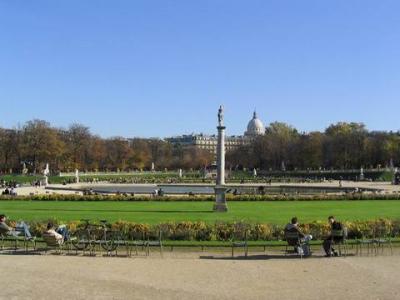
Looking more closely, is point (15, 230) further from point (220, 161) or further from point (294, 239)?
point (220, 161)

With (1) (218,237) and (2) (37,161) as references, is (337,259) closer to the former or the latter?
(1) (218,237)

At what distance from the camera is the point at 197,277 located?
1445 centimetres

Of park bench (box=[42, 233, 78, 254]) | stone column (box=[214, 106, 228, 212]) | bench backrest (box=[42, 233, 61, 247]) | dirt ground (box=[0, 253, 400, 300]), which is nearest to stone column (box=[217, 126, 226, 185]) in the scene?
stone column (box=[214, 106, 228, 212])

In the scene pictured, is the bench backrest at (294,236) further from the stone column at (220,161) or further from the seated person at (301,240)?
the stone column at (220,161)

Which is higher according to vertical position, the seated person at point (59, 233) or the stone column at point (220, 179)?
the stone column at point (220, 179)

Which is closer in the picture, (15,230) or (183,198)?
(15,230)

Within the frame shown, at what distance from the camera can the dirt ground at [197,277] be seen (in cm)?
1253

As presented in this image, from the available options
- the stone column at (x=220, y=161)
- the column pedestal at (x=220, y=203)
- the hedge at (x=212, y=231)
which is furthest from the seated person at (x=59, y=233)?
the stone column at (x=220, y=161)

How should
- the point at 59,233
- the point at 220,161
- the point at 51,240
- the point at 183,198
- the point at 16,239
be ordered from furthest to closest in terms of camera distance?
1. the point at 183,198
2. the point at 220,161
3. the point at 16,239
4. the point at 59,233
5. the point at 51,240

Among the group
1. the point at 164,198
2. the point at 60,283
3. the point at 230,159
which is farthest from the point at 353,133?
the point at 60,283

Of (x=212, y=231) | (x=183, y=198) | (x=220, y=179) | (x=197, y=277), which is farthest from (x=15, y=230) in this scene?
(x=183, y=198)

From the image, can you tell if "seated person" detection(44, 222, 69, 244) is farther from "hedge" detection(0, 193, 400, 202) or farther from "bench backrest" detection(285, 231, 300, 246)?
"hedge" detection(0, 193, 400, 202)

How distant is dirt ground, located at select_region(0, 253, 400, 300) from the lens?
493 inches

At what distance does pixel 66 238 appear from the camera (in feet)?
65.0
